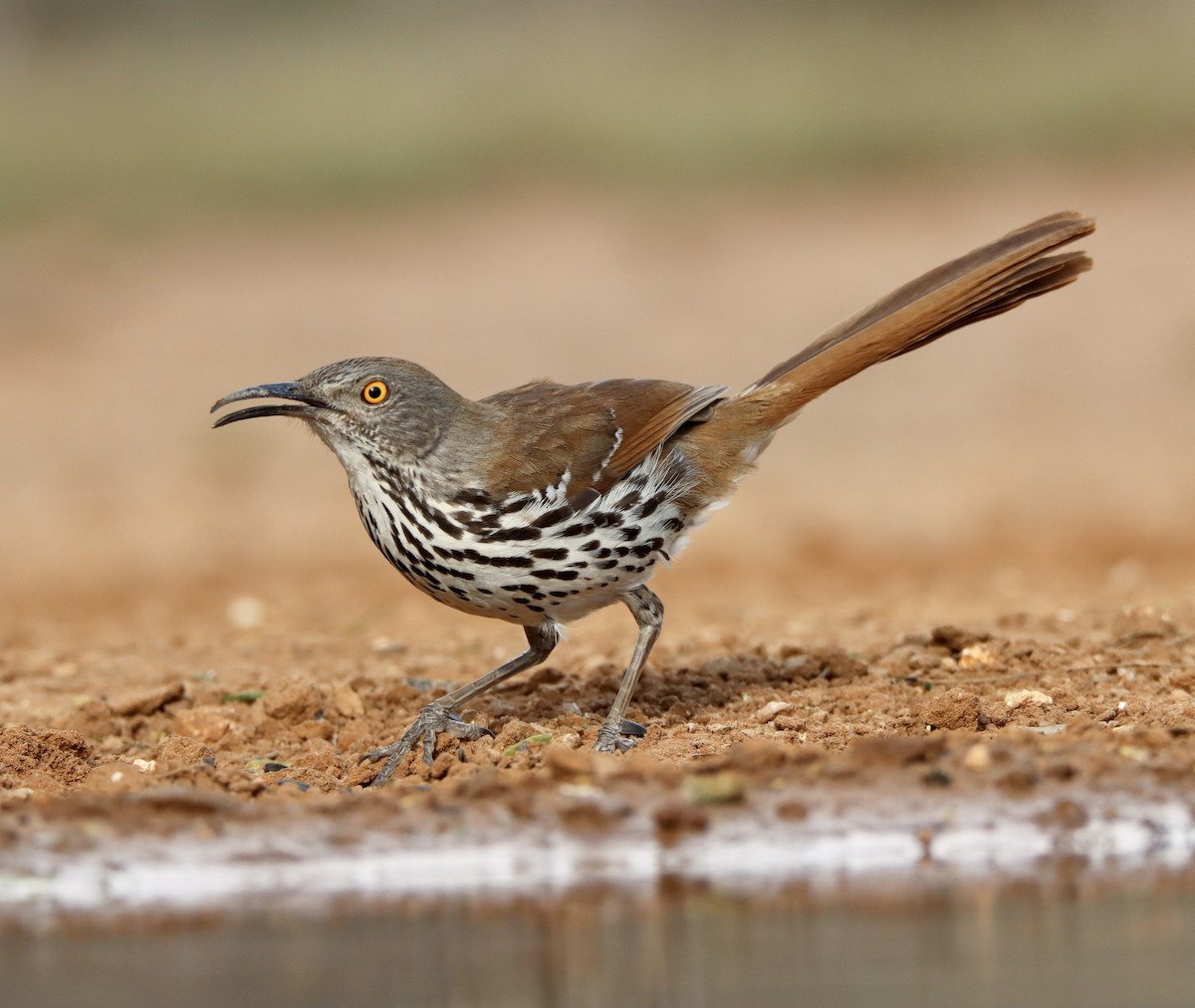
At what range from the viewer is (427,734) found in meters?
5.05

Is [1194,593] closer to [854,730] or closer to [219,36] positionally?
[854,730]

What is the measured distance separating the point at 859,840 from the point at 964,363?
10.1 metres

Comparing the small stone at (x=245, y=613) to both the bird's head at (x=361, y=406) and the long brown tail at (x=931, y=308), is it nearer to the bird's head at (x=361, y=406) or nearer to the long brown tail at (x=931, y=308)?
the bird's head at (x=361, y=406)

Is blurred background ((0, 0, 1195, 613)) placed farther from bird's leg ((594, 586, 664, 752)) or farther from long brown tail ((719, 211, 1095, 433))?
bird's leg ((594, 586, 664, 752))

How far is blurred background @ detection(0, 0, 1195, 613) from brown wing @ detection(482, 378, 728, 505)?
11.6 ft

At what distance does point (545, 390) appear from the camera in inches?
228

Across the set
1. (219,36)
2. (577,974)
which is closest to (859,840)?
(577,974)

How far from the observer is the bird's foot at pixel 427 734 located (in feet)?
16.3

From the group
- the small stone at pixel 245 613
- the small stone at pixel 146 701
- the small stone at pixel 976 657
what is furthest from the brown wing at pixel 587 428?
the small stone at pixel 245 613

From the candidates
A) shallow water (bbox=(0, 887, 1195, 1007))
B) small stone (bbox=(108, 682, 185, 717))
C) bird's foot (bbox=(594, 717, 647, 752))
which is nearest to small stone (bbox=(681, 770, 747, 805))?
shallow water (bbox=(0, 887, 1195, 1007))

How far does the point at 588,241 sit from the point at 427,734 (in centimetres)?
1223

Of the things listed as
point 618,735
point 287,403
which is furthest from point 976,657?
point 287,403

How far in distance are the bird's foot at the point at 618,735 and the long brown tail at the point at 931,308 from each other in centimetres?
113

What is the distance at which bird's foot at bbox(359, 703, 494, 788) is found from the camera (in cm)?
496
